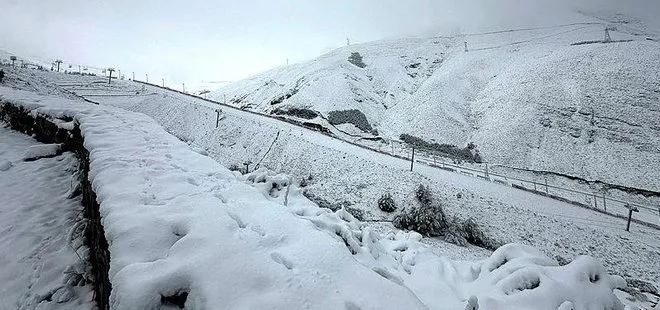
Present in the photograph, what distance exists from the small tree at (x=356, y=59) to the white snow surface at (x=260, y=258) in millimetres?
55847

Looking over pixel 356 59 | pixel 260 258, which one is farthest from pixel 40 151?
pixel 356 59

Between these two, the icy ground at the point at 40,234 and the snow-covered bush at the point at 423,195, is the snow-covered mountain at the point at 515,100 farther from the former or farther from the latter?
the icy ground at the point at 40,234

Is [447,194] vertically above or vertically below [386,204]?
above

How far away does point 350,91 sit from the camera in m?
44.1

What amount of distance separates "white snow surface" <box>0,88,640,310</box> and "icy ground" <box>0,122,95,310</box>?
1233mm

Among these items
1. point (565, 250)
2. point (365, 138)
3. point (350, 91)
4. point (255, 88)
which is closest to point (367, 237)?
point (565, 250)

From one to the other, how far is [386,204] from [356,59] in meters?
50.6

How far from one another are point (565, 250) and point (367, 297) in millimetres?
15478

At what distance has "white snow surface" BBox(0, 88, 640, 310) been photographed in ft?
7.94

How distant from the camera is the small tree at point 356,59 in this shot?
5900 centimetres

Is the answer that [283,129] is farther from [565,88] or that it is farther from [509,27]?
[509,27]

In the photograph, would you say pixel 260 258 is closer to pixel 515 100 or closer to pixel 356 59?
pixel 515 100

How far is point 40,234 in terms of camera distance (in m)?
5.11

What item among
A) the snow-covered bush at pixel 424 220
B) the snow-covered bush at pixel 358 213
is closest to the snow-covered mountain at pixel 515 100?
the snow-covered bush at pixel 424 220
